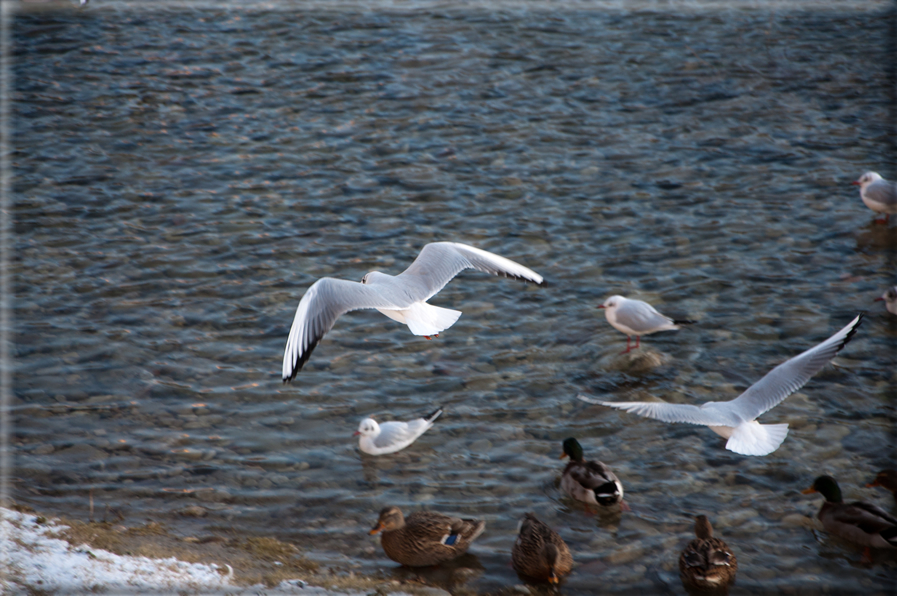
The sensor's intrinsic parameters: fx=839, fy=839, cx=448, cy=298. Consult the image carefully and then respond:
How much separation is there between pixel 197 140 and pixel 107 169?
1519mm

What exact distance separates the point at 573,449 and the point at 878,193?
6.35 m

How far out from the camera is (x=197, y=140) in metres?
13.5

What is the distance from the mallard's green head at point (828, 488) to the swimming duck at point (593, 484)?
5.07ft

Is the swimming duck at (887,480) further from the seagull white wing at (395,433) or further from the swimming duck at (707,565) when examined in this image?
the seagull white wing at (395,433)

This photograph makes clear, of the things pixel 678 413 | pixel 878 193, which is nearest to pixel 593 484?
pixel 678 413

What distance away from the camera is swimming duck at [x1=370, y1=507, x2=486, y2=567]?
6.21 m

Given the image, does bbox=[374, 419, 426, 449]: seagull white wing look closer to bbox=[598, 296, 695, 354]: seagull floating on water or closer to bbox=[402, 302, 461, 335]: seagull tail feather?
bbox=[402, 302, 461, 335]: seagull tail feather

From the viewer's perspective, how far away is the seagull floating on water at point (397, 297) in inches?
271

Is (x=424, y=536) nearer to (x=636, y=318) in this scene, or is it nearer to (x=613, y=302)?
(x=636, y=318)

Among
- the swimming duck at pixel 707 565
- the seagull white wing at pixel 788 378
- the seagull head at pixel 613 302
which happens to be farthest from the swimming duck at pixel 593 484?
the seagull head at pixel 613 302

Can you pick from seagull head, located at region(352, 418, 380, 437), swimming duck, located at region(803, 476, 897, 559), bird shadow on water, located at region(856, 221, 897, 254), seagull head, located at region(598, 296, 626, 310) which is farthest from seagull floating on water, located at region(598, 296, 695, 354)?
bird shadow on water, located at region(856, 221, 897, 254)

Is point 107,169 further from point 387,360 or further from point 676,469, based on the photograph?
point 676,469

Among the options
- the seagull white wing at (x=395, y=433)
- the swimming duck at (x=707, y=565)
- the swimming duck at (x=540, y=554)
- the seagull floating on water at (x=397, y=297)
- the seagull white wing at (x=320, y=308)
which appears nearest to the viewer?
the swimming duck at (x=707, y=565)

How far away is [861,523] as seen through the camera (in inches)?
246
